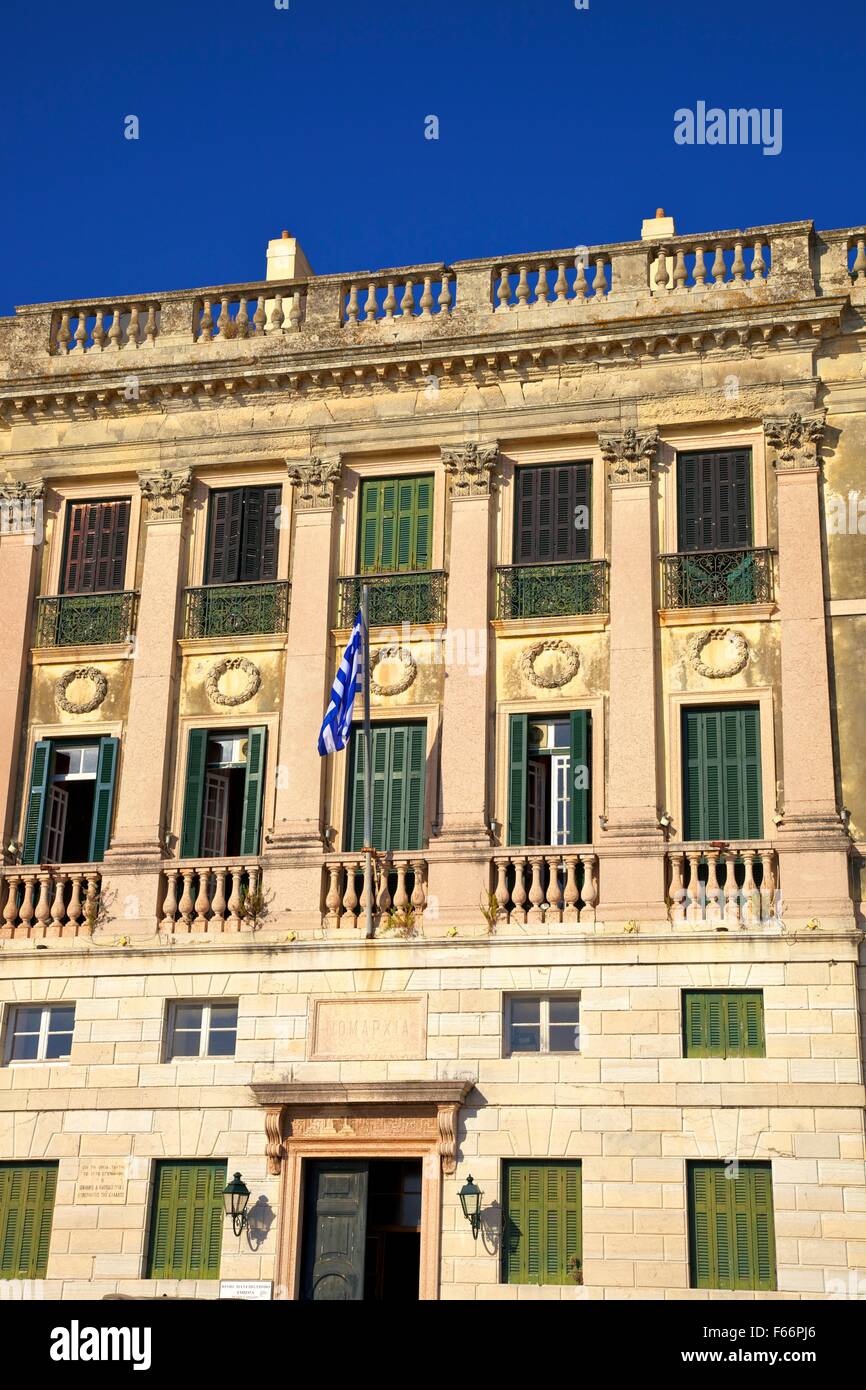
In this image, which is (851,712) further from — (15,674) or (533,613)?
(15,674)

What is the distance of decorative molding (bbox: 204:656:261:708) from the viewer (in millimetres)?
27250

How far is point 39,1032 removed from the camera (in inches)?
1027

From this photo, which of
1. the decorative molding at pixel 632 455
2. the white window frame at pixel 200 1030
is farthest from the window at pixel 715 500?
the white window frame at pixel 200 1030

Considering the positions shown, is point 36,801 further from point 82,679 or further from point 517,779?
point 517,779

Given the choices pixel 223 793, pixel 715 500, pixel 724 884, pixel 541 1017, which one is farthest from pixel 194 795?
pixel 715 500

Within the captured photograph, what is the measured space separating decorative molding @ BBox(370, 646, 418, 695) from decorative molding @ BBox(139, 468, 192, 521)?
13.1 ft

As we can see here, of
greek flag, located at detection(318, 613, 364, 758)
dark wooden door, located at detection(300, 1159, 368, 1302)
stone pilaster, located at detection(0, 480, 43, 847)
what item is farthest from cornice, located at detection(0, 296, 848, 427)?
dark wooden door, located at detection(300, 1159, 368, 1302)

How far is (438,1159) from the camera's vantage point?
23.9m

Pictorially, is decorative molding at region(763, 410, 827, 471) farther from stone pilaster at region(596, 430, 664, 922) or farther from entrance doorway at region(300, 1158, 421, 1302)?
entrance doorway at region(300, 1158, 421, 1302)

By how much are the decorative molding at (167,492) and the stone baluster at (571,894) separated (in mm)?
8316

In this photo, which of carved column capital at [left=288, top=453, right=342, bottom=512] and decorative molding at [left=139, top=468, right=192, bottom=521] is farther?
decorative molding at [left=139, top=468, right=192, bottom=521]

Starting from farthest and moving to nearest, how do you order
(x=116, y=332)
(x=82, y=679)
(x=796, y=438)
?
1. (x=116, y=332)
2. (x=82, y=679)
3. (x=796, y=438)

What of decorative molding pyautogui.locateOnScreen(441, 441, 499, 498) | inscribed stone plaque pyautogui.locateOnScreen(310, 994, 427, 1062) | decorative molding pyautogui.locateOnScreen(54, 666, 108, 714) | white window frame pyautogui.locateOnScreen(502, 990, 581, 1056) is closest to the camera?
white window frame pyautogui.locateOnScreen(502, 990, 581, 1056)

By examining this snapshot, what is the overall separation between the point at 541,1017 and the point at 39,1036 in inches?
283
